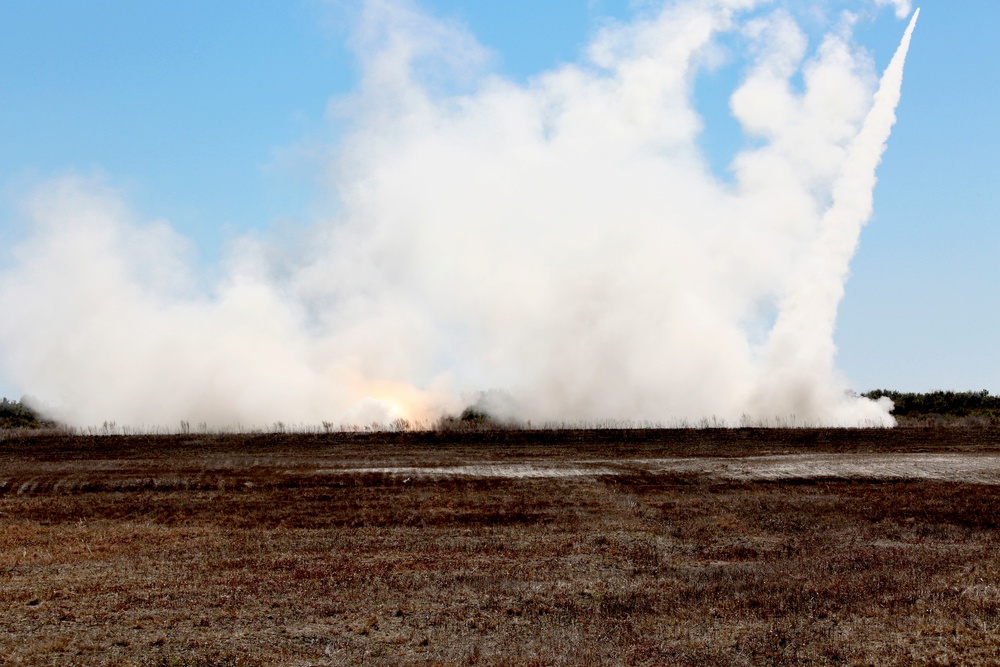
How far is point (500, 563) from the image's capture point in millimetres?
23281

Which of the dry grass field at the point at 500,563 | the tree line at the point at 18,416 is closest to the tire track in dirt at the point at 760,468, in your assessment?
the dry grass field at the point at 500,563

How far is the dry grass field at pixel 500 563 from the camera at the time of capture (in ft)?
52.0

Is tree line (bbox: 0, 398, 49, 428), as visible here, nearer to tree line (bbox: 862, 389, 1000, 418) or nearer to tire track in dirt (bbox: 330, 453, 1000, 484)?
tire track in dirt (bbox: 330, 453, 1000, 484)

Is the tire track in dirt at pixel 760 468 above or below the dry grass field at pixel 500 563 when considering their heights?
above

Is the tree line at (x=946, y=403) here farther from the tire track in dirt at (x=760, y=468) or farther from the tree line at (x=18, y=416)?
the tree line at (x=18, y=416)

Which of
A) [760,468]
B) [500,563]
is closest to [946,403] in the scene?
[760,468]

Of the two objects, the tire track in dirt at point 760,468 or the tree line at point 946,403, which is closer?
the tire track in dirt at point 760,468

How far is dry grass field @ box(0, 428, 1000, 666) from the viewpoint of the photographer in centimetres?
1585

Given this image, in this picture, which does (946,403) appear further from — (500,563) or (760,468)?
(500,563)

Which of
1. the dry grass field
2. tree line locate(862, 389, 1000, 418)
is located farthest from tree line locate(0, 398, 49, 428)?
tree line locate(862, 389, 1000, 418)

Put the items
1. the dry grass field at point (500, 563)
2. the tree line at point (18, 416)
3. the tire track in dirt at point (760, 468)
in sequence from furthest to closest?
1. the tree line at point (18, 416)
2. the tire track in dirt at point (760, 468)
3. the dry grass field at point (500, 563)

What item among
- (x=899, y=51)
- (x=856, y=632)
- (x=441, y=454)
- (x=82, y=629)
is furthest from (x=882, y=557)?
(x=899, y=51)

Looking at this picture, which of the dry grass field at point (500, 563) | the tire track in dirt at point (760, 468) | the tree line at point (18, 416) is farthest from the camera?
the tree line at point (18, 416)

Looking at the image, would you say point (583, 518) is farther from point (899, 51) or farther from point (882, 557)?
point (899, 51)
